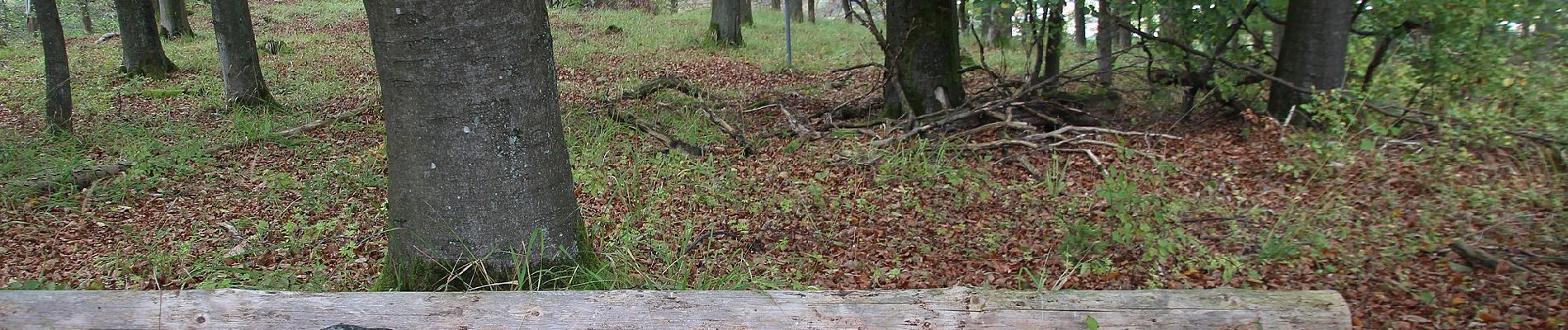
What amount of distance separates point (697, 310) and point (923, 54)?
5.01 metres

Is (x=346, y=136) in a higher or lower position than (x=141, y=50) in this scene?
lower

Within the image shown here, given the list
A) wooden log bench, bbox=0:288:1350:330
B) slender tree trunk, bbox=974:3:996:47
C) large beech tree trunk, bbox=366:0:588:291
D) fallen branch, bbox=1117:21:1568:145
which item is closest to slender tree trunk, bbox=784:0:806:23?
slender tree trunk, bbox=974:3:996:47

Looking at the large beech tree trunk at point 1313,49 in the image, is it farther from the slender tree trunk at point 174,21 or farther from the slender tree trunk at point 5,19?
the slender tree trunk at point 5,19

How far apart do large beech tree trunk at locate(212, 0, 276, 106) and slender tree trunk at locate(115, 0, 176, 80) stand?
282cm

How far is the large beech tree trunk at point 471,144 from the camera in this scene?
3.30 meters

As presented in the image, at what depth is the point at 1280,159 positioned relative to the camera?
5.98m

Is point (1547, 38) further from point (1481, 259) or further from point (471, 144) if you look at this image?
point (471, 144)

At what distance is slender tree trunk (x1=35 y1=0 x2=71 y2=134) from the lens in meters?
7.51

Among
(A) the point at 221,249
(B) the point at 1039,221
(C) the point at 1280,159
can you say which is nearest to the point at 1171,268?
(B) the point at 1039,221

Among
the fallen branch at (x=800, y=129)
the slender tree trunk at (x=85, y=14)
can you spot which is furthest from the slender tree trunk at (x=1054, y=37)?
the slender tree trunk at (x=85, y=14)

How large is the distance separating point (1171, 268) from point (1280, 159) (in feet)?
6.81

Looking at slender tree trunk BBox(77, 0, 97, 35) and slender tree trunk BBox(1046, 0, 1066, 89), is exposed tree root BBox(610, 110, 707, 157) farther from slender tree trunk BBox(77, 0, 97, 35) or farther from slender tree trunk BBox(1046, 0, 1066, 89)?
slender tree trunk BBox(77, 0, 97, 35)

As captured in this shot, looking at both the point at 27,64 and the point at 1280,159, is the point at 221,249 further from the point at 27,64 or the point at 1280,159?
the point at 27,64

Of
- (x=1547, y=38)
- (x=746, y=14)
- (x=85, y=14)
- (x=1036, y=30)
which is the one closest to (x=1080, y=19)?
(x=1036, y=30)
